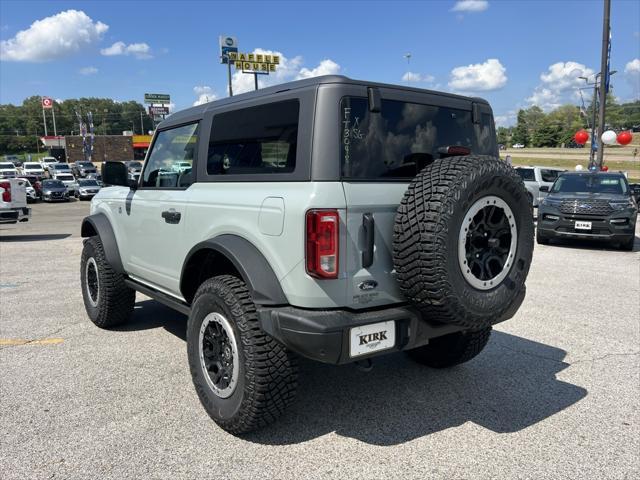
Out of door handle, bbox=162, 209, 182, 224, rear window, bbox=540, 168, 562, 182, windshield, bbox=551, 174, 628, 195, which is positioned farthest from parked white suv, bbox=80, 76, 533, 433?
rear window, bbox=540, 168, 562, 182

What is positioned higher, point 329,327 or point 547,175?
point 547,175

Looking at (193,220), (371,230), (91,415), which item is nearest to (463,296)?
(371,230)

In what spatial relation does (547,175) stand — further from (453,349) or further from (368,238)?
(368,238)

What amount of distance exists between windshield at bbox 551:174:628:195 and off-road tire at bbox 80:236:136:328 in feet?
32.1

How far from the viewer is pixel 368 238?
2672 mm

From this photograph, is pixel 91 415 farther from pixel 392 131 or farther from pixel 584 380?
pixel 584 380

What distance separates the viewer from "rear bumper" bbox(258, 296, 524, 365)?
254 cm

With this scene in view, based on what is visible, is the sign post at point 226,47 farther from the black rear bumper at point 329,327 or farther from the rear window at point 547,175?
the black rear bumper at point 329,327

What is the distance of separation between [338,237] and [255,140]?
957 mm

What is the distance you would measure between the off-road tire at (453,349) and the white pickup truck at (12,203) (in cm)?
1139

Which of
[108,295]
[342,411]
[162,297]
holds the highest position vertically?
[162,297]

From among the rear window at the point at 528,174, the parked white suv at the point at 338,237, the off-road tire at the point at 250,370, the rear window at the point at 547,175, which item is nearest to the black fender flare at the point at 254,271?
the parked white suv at the point at 338,237

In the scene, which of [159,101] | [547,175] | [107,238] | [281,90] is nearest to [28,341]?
[107,238]

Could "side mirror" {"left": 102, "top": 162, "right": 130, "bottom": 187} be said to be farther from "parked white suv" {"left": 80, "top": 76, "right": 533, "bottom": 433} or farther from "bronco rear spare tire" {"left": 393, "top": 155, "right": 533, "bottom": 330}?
"bronco rear spare tire" {"left": 393, "top": 155, "right": 533, "bottom": 330}
